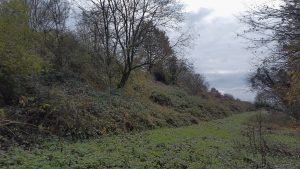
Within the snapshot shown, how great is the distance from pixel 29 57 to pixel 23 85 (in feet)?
5.21

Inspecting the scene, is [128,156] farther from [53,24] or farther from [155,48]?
[53,24]

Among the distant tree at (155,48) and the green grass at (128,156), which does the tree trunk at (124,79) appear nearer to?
the distant tree at (155,48)

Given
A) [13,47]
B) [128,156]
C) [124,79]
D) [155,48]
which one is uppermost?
[155,48]

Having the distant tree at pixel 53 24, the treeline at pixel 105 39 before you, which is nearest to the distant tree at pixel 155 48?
the treeline at pixel 105 39

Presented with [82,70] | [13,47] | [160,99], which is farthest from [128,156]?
[160,99]

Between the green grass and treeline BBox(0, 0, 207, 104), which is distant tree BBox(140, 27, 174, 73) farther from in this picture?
the green grass

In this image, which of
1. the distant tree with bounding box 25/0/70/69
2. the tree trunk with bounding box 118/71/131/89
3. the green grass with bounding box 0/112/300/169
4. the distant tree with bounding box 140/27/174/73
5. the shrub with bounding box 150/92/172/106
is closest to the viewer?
the green grass with bounding box 0/112/300/169

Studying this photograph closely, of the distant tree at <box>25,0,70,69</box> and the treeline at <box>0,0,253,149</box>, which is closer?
the treeline at <box>0,0,253,149</box>

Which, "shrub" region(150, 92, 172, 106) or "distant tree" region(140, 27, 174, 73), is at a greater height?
"distant tree" region(140, 27, 174, 73)

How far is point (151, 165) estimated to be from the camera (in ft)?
40.8

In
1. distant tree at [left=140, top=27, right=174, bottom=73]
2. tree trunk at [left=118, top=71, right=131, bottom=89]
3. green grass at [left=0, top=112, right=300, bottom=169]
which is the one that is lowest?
green grass at [left=0, top=112, right=300, bottom=169]

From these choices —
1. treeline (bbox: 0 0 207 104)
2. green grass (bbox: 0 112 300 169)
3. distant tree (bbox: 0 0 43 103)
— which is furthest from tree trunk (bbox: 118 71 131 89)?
green grass (bbox: 0 112 300 169)

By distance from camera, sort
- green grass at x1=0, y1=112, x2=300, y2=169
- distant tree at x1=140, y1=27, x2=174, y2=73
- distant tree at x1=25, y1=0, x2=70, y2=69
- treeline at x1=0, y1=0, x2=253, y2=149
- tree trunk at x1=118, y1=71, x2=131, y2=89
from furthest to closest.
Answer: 1. distant tree at x1=140, y1=27, x2=174, y2=73
2. tree trunk at x1=118, y1=71, x2=131, y2=89
3. distant tree at x1=25, y1=0, x2=70, y2=69
4. treeline at x1=0, y1=0, x2=253, y2=149
5. green grass at x1=0, y1=112, x2=300, y2=169

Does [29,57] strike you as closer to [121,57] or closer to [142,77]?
[121,57]
